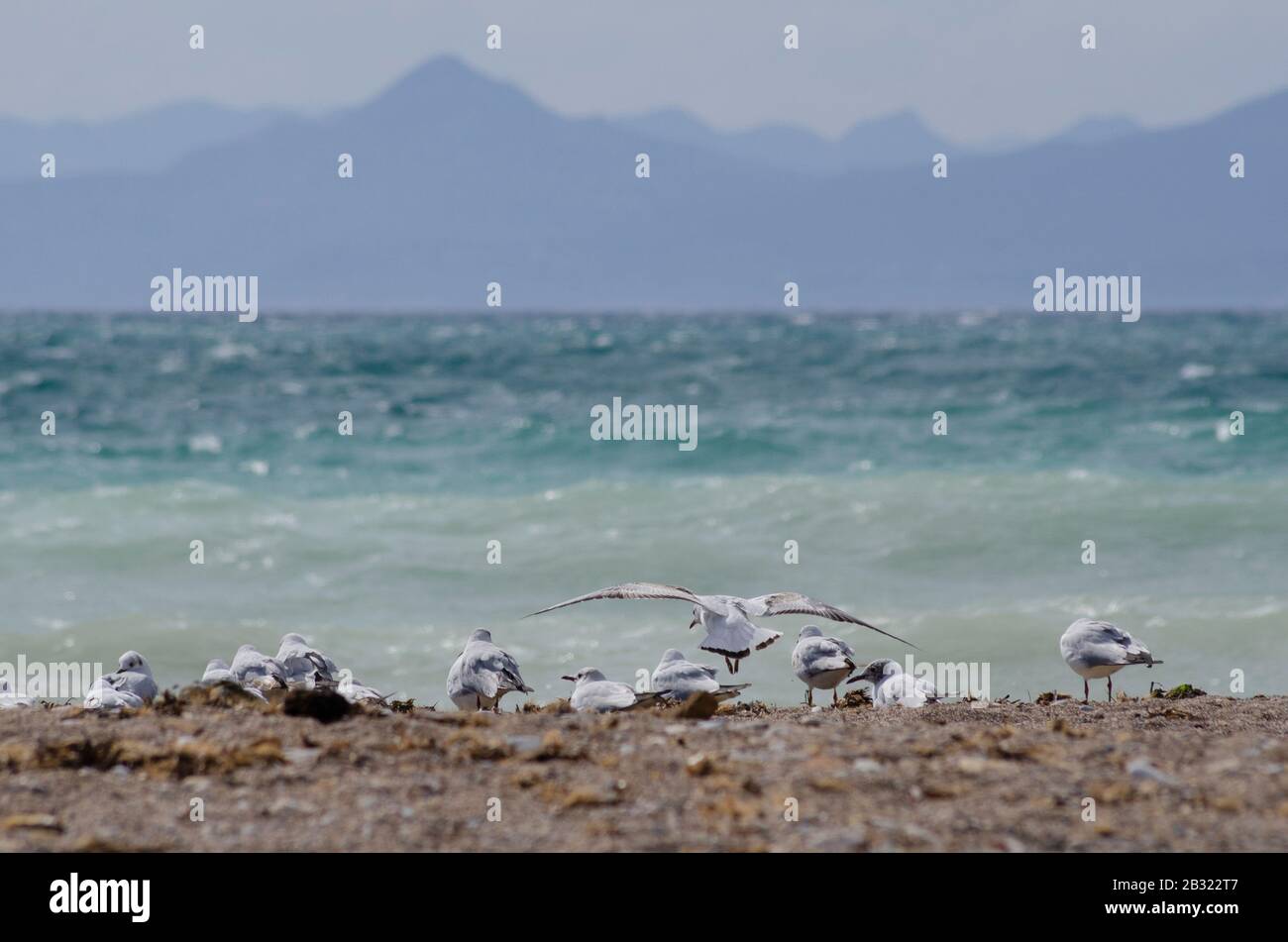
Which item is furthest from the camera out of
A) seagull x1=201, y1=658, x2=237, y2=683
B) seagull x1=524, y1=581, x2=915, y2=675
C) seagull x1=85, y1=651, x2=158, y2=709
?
seagull x1=524, y1=581, x2=915, y2=675

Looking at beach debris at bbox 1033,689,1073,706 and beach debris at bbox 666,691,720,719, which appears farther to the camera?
beach debris at bbox 1033,689,1073,706

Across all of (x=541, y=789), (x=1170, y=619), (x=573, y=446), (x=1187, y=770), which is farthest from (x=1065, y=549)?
(x=541, y=789)

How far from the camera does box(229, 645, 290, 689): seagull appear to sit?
674 centimetres

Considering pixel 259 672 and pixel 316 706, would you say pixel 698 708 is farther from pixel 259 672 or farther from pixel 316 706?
pixel 259 672

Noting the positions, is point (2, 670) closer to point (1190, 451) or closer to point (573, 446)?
point (573, 446)

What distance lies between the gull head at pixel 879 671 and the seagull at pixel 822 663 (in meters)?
0.10

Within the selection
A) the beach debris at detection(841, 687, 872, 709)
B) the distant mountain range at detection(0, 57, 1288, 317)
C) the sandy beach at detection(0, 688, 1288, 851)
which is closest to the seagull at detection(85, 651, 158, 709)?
the sandy beach at detection(0, 688, 1288, 851)

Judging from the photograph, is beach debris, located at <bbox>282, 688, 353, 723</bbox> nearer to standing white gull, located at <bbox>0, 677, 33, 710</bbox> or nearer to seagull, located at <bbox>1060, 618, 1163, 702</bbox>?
standing white gull, located at <bbox>0, 677, 33, 710</bbox>

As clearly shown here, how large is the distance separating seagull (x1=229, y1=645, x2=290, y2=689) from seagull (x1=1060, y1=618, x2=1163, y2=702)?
3.82 metres

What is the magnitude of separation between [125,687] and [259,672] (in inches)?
25.1

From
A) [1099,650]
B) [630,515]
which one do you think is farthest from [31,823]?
[630,515]

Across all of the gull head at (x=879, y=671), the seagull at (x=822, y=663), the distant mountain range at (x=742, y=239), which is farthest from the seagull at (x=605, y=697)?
the distant mountain range at (x=742, y=239)
